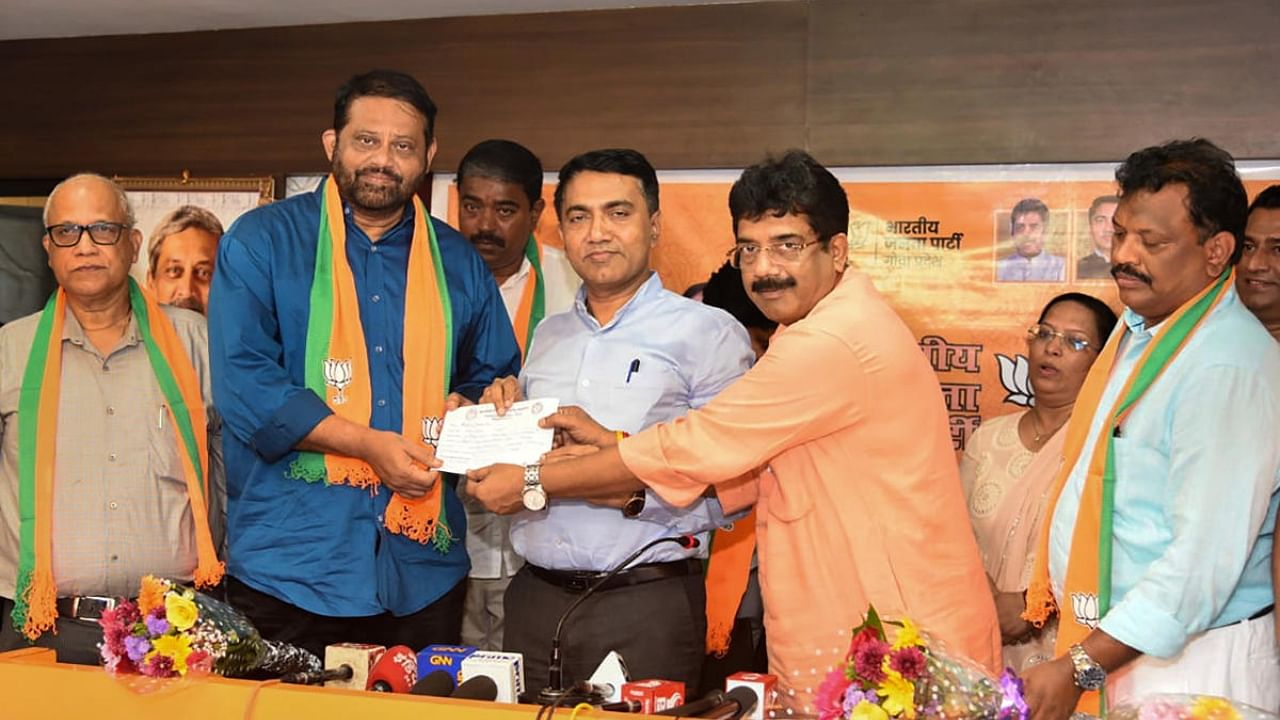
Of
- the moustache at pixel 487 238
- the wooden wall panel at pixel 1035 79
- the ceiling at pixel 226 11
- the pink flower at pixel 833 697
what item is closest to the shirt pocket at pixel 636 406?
the pink flower at pixel 833 697

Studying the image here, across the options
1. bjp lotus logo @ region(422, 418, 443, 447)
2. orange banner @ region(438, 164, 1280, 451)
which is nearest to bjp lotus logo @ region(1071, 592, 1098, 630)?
bjp lotus logo @ region(422, 418, 443, 447)

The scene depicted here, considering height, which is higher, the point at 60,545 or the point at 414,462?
the point at 414,462

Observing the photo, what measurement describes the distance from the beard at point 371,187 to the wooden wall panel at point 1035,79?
207 cm

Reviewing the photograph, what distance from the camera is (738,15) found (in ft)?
16.9

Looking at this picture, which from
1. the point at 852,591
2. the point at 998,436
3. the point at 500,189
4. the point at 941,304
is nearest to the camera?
the point at 852,591

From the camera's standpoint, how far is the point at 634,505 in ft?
10.2

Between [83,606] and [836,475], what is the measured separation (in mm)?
2088

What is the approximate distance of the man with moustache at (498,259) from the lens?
454 centimetres

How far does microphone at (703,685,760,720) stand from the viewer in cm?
233

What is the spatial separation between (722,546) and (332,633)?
44.6 inches

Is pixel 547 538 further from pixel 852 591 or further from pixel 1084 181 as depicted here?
pixel 1084 181

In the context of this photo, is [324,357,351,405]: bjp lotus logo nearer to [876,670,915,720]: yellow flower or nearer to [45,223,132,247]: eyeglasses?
[45,223,132,247]: eyeglasses

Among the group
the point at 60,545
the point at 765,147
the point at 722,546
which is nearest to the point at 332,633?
the point at 60,545

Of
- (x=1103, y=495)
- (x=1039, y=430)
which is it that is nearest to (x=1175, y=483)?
(x=1103, y=495)
